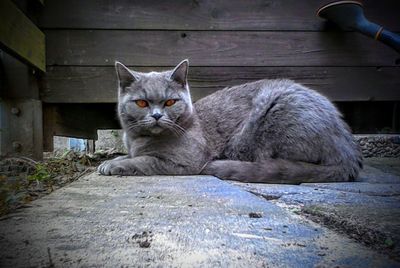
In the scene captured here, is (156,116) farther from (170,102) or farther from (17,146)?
(17,146)

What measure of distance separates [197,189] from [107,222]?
0.67 metres

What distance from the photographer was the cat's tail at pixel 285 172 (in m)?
1.95

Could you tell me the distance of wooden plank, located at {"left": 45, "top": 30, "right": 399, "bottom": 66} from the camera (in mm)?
3004

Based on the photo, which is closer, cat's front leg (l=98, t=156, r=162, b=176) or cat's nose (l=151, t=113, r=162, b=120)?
cat's front leg (l=98, t=156, r=162, b=176)

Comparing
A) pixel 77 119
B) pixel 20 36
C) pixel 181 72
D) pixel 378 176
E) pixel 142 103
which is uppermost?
pixel 20 36

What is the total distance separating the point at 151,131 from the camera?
8.06ft

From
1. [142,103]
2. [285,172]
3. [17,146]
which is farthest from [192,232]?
[17,146]

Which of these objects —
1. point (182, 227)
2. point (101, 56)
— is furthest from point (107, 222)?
point (101, 56)

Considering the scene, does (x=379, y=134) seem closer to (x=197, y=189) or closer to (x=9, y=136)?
(x=197, y=189)

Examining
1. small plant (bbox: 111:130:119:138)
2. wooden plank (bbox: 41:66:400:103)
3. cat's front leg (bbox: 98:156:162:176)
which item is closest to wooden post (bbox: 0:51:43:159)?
wooden plank (bbox: 41:66:400:103)

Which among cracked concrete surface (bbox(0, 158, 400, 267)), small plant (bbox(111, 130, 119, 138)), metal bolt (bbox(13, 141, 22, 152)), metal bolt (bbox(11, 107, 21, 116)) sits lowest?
cracked concrete surface (bbox(0, 158, 400, 267))

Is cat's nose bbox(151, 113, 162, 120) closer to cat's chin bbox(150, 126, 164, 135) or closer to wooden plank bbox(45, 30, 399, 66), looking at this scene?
cat's chin bbox(150, 126, 164, 135)

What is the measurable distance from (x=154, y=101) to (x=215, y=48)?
94 centimetres

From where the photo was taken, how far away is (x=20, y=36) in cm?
215
